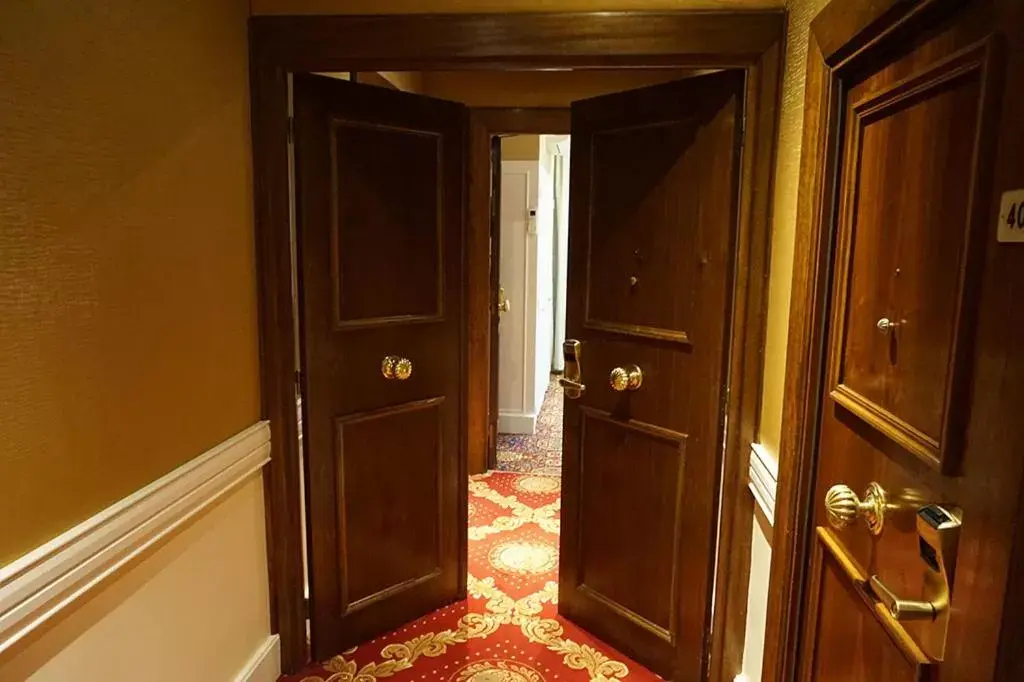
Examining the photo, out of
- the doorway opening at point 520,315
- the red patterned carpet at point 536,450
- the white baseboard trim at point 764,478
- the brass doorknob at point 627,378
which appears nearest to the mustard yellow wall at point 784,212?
the white baseboard trim at point 764,478

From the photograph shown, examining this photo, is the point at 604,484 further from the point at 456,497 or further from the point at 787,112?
the point at 787,112

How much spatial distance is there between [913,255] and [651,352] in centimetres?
108

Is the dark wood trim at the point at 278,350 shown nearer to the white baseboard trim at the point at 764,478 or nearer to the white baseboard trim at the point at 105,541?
the white baseboard trim at the point at 105,541

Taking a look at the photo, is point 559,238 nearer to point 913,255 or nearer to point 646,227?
point 646,227

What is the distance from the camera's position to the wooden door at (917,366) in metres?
0.78

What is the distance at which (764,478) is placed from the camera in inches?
67.6

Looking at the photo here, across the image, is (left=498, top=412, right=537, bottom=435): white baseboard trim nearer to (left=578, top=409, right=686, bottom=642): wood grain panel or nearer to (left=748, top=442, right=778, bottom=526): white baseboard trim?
(left=578, top=409, right=686, bottom=642): wood grain panel

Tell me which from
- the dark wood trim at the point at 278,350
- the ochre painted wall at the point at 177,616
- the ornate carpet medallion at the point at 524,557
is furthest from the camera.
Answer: the ornate carpet medallion at the point at 524,557

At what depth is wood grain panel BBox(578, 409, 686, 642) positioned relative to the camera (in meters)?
2.10

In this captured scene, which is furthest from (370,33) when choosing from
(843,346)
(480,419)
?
(480,419)

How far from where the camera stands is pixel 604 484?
7.51 feet

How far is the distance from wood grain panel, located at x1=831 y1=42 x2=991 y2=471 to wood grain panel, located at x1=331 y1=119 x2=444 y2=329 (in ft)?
4.41

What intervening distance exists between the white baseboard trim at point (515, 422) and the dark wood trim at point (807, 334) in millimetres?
3121

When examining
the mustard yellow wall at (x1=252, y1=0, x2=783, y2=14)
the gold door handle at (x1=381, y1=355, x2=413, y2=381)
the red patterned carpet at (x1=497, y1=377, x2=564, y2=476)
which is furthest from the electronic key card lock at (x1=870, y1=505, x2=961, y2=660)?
the red patterned carpet at (x1=497, y1=377, x2=564, y2=476)
